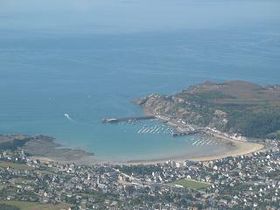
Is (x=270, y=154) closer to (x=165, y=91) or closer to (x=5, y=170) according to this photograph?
(x=5, y=170)

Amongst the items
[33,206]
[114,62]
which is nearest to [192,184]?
[33,206]

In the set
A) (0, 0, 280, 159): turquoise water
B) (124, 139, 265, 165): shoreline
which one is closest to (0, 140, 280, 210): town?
(124, 139, 265, 165): shoreline

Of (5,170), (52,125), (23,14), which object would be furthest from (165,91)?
(23,14)

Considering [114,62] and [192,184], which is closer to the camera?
[192,184]

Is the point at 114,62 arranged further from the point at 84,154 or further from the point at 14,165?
Answer: the point at 14,165

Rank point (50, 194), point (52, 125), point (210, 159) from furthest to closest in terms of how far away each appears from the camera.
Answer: point (52, 125) → point (210, 159) → point (50, 194)
